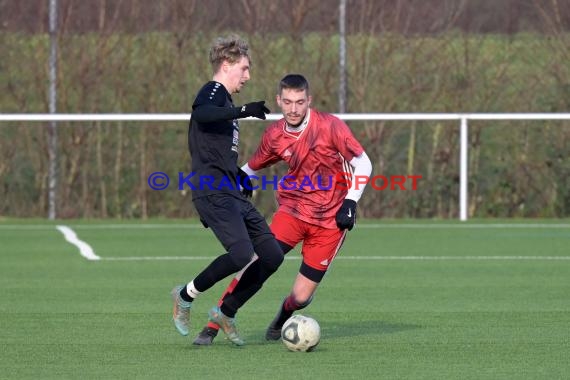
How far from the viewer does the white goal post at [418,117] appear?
54.5ft

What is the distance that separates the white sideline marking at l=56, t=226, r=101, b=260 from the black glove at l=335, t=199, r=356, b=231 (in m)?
5.57

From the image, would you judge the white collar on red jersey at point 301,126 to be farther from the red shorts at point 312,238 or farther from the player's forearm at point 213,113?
the player's forearm at point 213,113

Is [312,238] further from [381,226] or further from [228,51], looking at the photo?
[381,226]

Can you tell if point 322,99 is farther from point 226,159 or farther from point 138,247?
point 226,159

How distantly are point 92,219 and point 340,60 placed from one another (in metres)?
3.85

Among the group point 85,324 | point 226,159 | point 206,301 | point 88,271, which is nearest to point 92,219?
point 88,271

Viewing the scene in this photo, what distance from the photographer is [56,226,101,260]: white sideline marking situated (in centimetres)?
1301

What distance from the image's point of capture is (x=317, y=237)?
7.96m

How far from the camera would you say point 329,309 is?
9.27 metres

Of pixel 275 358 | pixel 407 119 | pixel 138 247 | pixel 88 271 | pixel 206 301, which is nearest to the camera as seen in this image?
pixel 275 358

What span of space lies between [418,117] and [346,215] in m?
9.40

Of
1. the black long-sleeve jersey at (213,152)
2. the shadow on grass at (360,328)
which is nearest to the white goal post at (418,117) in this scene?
the shadow on grass at (360,328)

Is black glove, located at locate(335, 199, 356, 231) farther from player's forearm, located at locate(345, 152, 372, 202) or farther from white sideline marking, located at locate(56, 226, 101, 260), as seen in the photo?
white sideline marking, located at locate(56, 226, 101, 260)

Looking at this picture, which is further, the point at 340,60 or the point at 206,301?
the point at 340,60
